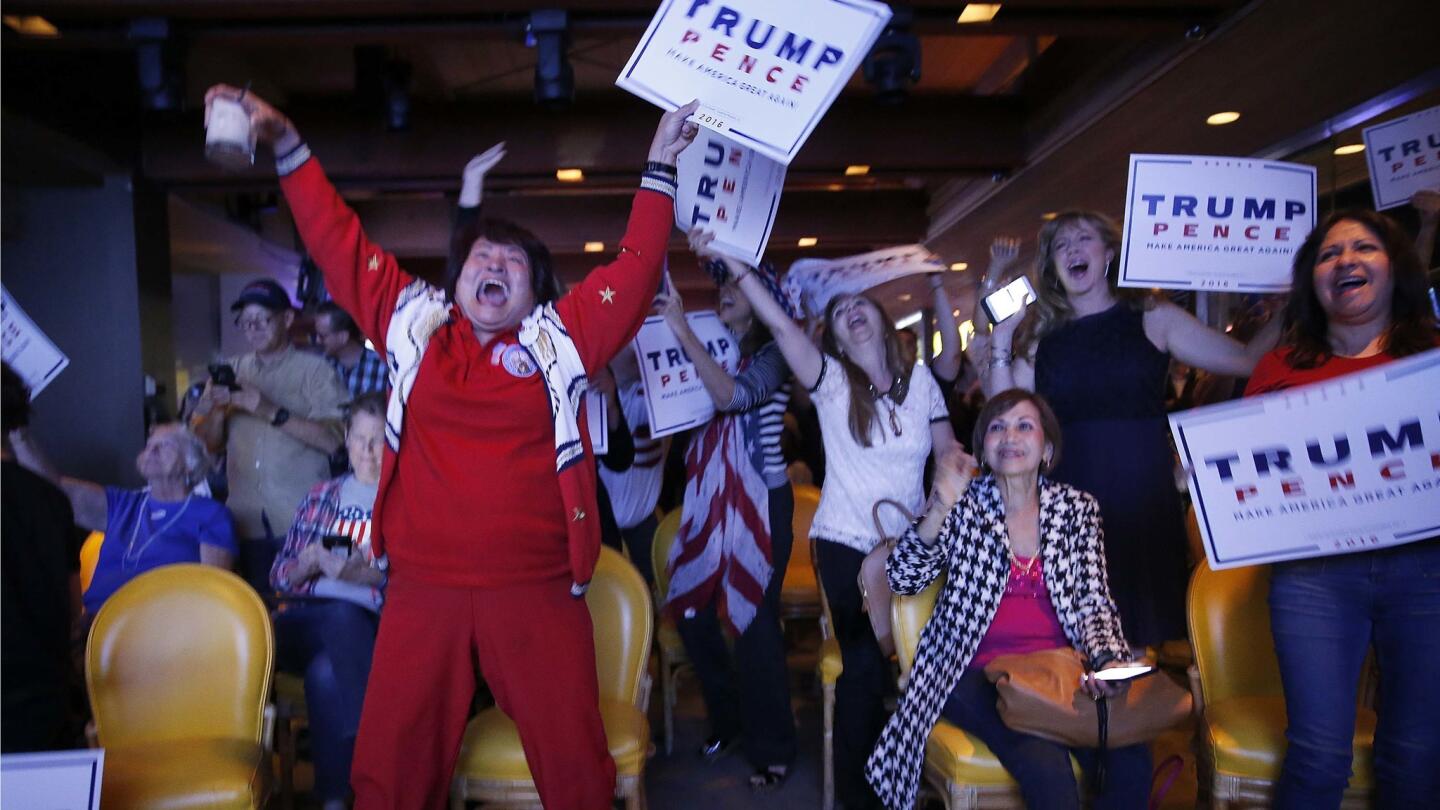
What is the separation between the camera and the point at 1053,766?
6.63 feet

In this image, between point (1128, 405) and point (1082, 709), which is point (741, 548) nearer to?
point (1128, 405)

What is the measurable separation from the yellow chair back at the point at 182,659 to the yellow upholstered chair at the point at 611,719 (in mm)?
528

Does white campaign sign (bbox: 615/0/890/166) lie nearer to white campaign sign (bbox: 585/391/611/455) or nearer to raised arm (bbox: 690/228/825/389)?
raised arm (bbox: 690/228/825/389)

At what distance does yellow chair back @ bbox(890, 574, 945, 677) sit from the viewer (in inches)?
95.2

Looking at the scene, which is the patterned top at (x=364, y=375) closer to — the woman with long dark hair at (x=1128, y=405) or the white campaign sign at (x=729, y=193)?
the white campaign sign at (x=729, y=193)

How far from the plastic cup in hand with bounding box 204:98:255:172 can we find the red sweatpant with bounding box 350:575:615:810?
0.89 m

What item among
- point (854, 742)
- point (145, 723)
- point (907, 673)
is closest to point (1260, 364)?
point (907, 673)

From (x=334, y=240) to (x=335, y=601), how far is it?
1097 mm

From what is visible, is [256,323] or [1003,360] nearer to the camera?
[1003,360]

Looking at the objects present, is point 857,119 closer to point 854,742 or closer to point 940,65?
point 940,65

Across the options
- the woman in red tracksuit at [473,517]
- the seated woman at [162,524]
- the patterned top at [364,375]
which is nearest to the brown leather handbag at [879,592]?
the woman in red tracksuit at [473,517]

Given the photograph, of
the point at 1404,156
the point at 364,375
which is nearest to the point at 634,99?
the point at 364,375

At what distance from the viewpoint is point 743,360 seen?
139 inches

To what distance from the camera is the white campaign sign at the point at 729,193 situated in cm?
275
